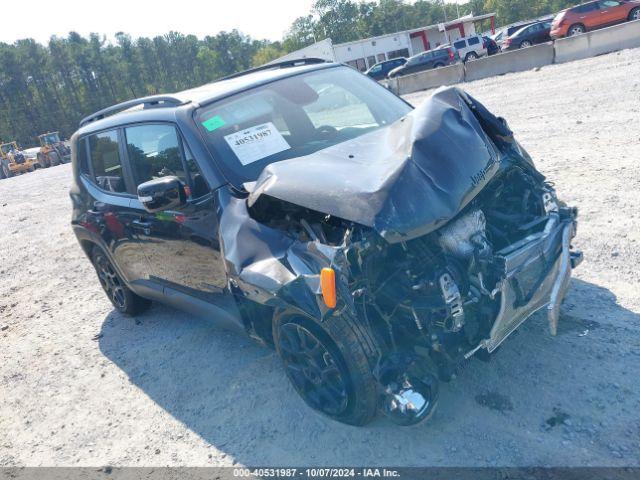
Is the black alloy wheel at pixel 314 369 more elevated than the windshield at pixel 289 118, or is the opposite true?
the windshield at pixel 289 118

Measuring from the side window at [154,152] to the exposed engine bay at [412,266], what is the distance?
978 mm

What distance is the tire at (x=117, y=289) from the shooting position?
17.9 ft

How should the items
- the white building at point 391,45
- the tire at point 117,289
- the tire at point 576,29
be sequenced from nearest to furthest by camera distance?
the tire at point 117,289 → the tire at point 576,29 → the white building at point 391,45

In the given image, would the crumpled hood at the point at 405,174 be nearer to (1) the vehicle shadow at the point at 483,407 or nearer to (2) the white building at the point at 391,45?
(1) the vehicle shadow at the point at 483,407

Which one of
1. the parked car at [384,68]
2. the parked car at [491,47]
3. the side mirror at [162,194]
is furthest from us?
the parked car at [384,68]

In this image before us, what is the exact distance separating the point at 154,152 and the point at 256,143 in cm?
92

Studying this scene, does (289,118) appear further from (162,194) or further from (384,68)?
(384,68)

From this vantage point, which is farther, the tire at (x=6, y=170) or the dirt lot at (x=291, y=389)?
the tire at (x=6, y=170)

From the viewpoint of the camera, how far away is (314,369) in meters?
3.20

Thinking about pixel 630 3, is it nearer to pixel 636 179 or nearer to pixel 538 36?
pixel 538 36

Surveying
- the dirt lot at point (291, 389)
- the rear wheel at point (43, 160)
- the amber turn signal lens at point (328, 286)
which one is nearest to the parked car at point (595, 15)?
the dirt lot at point (291, 389)

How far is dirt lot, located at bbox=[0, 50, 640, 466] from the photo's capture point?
9.59 feet

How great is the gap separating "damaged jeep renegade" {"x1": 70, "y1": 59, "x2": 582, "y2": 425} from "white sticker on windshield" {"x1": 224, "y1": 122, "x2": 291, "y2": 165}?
0.01m

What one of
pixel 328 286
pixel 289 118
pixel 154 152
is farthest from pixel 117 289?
pixel 328 286
